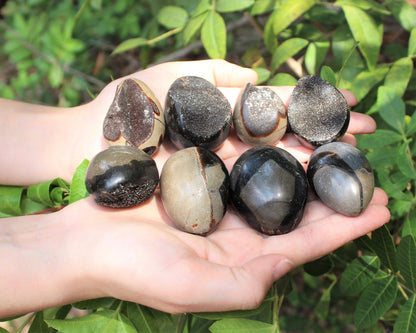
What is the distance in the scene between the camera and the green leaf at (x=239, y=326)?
1.54m

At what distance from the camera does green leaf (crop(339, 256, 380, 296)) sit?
1869 millimetres

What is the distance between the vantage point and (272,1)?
7.68 feet

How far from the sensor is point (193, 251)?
1.55 metres

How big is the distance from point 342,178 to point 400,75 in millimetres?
713

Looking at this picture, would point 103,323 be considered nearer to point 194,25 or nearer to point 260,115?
point 260,115

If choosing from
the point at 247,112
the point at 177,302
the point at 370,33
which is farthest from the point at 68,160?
the point at 370,33

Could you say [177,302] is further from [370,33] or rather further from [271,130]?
[370,33]

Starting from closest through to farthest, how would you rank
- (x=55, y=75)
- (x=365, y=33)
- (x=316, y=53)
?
1. (x=365, y=33)
2. (x=316, y=53)
3. (x=55, y=75)

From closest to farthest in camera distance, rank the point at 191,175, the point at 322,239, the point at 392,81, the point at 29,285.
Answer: the point at 29,285 < the point at 322,239 < the point at 191,175 < the point at 392,81

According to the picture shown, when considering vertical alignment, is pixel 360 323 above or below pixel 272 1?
below

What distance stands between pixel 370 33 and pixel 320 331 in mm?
1967

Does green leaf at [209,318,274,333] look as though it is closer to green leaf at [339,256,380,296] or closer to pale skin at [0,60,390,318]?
pale skin at [0,60,390,318]

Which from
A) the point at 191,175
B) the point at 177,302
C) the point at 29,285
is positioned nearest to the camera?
the point at 177,302

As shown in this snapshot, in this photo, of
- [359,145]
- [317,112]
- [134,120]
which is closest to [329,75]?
[317,112]
